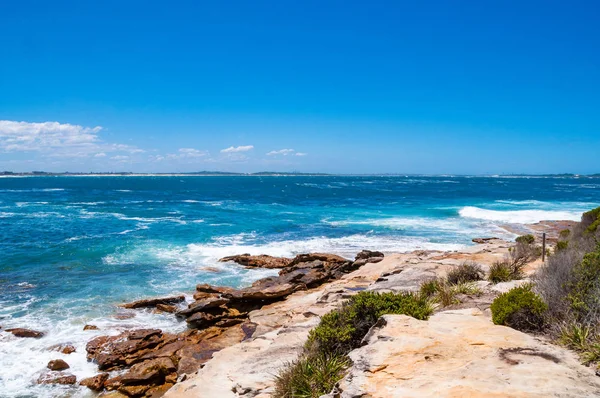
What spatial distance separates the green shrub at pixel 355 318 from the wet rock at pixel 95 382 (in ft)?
24.0

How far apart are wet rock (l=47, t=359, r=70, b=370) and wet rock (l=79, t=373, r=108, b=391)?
1.22 m

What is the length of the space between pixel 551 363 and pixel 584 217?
22.6m

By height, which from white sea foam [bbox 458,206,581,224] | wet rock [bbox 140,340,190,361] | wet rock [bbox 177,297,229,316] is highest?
white sea foam [bbox 458,206,581,224]

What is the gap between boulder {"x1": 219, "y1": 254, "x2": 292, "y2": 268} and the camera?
2683cm

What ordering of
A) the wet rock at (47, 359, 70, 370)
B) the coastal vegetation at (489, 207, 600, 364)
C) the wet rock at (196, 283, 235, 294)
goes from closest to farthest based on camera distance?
1. the coastal vegetation at (489, 207, 600, 364)
2. the wet rock at (47, 359, 70, 370)
3. the wet rock at (196, 283, 235, 294)

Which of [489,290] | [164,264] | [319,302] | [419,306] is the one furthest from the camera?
[164,264]

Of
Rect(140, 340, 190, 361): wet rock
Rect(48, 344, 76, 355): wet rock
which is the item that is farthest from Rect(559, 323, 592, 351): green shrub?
Rect(48, 344, 76, 355): wet rock

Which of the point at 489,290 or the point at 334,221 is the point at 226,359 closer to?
the point at 489,290

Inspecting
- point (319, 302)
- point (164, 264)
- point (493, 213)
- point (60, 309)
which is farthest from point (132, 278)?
point (493, 213)

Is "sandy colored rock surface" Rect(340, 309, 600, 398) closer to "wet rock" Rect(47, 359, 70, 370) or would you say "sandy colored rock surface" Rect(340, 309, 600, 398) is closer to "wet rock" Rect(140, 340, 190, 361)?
"wet rock" Rect(140, 340, 190, 361)

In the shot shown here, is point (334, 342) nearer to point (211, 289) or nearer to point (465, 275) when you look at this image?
point (465, 275)

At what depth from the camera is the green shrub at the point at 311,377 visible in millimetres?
7574

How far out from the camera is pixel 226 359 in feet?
37.4

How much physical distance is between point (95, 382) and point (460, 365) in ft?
35.7
